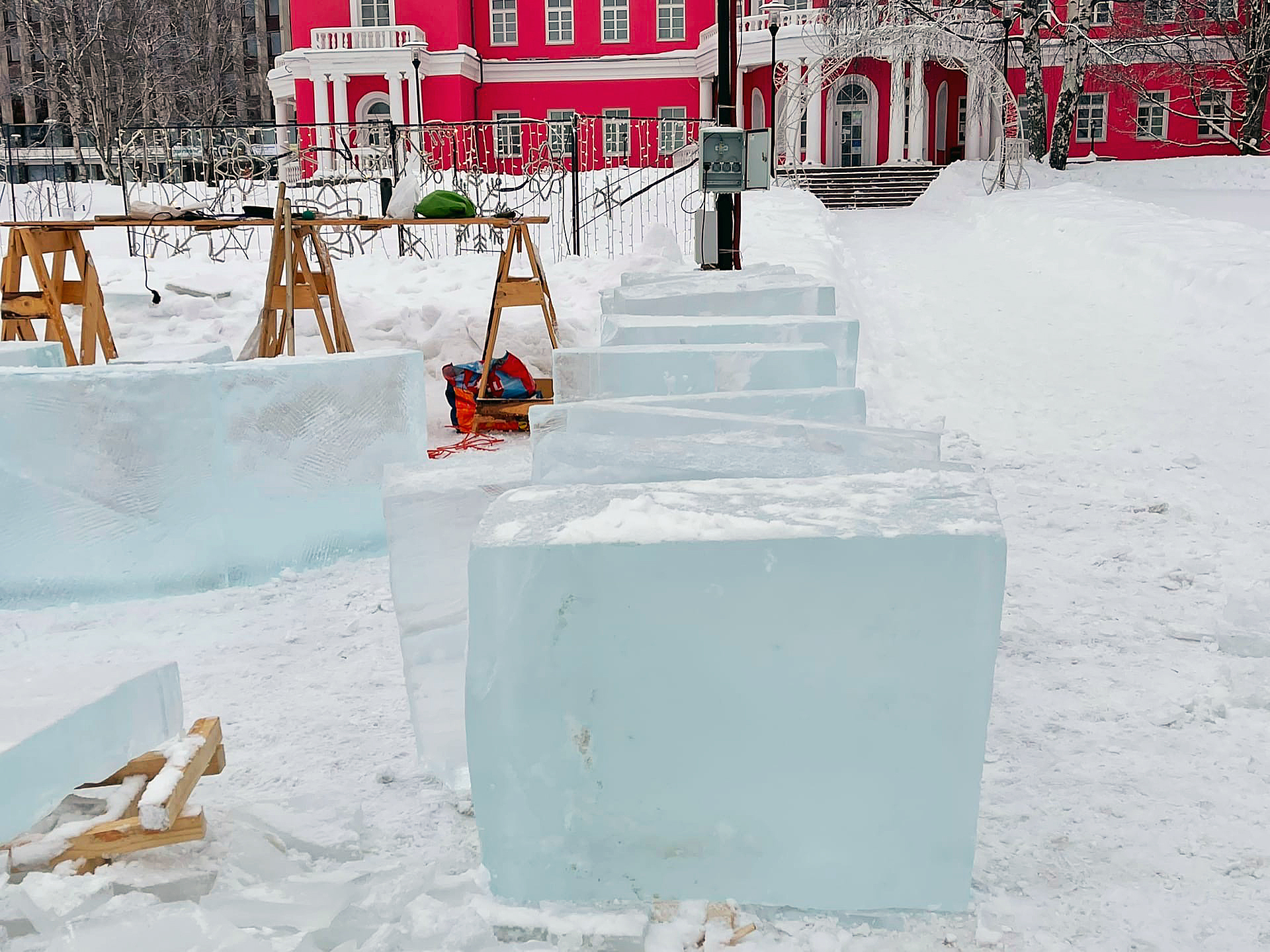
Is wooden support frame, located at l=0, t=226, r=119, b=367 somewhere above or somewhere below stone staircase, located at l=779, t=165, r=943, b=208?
below

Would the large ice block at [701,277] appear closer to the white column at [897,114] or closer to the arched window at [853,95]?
the white column at [897,114]

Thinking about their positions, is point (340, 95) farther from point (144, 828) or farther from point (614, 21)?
point (144, 828)

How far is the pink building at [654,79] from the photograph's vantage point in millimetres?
26797

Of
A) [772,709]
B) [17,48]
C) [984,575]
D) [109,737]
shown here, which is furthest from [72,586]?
[17,48]

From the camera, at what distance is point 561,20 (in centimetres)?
2992

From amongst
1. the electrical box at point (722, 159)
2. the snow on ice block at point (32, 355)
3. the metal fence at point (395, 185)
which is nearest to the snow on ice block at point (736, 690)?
the snow on ice block at point (32, 355)

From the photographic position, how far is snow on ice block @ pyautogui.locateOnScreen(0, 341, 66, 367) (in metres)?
5.10

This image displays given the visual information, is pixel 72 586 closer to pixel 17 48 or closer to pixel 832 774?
pixel 832 774

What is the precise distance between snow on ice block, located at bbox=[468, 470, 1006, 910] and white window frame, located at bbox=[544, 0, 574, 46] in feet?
98.7

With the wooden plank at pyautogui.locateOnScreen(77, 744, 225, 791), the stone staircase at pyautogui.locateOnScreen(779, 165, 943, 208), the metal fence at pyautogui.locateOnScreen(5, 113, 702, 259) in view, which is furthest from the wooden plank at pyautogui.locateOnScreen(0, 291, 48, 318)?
the stone staircase at pyautogui.locateOnScreen(779, 165, 943, 208)

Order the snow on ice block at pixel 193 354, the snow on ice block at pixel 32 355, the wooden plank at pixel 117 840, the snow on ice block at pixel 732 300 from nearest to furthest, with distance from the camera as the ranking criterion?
the wooden plank at pixel 117 840
the snow on ice block at pixel 32 355
the snow on ice block at pixel 732 300
the snow on ice block at pixel 193 354

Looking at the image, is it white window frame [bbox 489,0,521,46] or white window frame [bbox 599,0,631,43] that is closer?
white window frame [bbox 599,0,631,43]

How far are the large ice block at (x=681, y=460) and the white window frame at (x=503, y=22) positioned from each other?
29705mm

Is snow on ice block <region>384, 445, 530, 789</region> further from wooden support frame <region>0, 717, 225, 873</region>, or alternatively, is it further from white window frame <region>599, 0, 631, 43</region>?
white window frame <region>599, 0, 631, 43</region>
